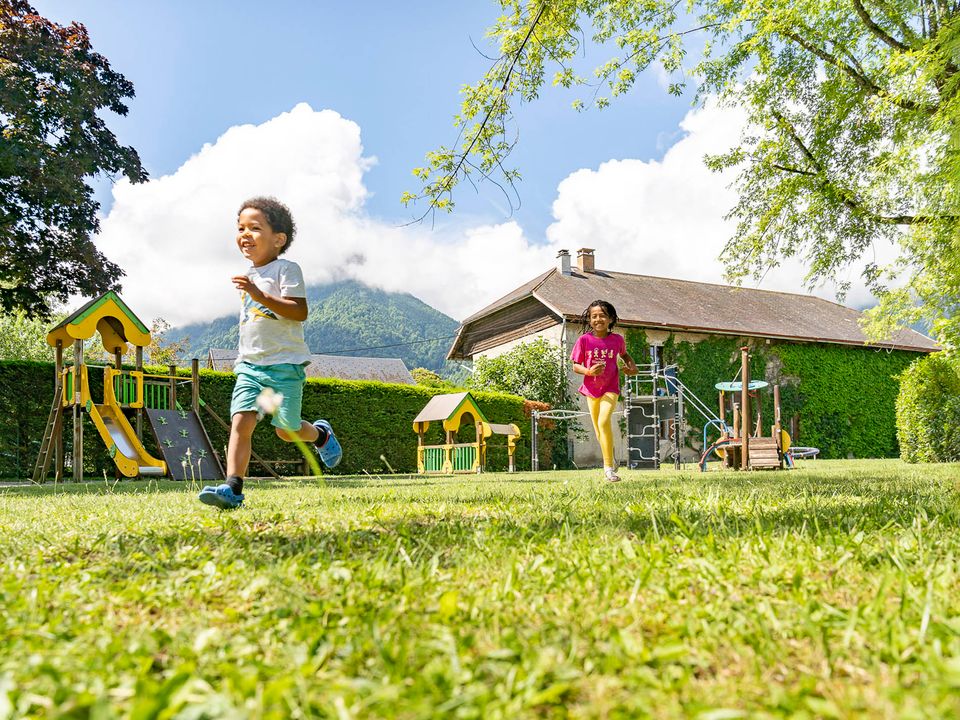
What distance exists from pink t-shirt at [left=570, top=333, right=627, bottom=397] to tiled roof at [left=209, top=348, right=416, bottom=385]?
1559 inches

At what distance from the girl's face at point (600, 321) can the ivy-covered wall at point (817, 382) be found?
1483 cm

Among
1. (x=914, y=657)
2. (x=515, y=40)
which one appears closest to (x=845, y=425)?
(x=515, y=40)

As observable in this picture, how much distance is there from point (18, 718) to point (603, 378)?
6.60 m

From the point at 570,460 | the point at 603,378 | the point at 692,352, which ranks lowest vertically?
the point at 570,460

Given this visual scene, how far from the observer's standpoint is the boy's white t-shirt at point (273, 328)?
13.6 ft

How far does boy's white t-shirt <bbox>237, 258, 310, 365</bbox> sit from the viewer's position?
4.14 meters

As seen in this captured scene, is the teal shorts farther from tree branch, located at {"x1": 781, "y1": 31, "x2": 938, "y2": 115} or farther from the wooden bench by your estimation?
tree branch, located at {"x1": 781, "y1": 31, "x2": 938, "y2": 115}

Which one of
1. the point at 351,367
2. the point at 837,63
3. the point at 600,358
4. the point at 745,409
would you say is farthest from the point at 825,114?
the point at 351,367

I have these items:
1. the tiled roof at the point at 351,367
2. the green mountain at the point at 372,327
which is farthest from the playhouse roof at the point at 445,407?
the green mountain at the point at 372,327

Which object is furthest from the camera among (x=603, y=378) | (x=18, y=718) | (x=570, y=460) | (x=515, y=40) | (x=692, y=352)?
(x=692, y=352)

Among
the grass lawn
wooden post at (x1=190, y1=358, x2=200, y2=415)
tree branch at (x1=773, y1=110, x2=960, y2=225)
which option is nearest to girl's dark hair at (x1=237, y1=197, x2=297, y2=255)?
the grass lawn

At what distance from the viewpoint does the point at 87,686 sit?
120 centimetres

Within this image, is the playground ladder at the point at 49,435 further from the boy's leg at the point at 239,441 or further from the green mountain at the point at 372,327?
the green mountain at the point at 372,327

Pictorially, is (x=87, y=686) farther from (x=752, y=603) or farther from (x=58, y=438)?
(x=58, y=438)
